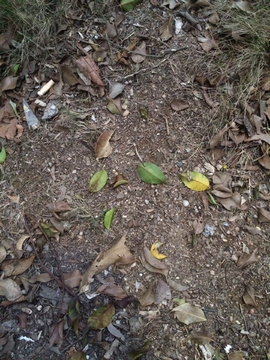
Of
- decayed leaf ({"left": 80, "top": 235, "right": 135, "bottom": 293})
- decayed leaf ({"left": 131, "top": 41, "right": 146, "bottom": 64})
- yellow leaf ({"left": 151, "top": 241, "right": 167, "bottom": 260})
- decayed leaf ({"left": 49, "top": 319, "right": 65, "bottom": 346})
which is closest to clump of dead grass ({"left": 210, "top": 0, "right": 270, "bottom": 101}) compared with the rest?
decayed leaf ({"left": 131, "top": 41, "right": 146, "bottom": 64})

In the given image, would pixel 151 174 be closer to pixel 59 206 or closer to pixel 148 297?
pixel 59 206

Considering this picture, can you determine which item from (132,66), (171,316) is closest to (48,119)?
(132,66)

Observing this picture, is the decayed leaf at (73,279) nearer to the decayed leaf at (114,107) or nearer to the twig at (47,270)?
the twig at (47,270)

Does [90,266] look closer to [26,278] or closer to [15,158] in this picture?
[26,278]

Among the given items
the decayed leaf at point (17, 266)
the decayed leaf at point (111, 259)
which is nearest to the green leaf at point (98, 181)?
the decayed leaf at point (111, 259)

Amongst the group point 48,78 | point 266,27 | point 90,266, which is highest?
point 48,78

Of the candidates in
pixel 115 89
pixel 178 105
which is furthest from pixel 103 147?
pixel 178 105
